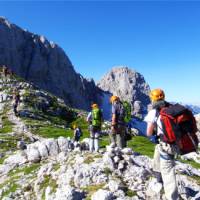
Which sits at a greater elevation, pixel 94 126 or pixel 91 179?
pixel 94 126

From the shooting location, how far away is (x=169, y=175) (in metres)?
14.0

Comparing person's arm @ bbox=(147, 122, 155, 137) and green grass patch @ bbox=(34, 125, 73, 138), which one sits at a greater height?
green grass patch @ bbox=(34, 125, 73, 138)

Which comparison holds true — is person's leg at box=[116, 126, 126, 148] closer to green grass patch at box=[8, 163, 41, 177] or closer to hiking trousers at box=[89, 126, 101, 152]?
hiking trousers at box=[89, 126, 101, 152]

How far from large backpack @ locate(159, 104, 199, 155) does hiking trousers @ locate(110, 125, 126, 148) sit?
9476 mm

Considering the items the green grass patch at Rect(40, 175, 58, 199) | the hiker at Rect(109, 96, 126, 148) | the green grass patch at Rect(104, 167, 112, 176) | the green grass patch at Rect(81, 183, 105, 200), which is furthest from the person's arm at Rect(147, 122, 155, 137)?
the hiker at Rect(109, 96, 126, 148)

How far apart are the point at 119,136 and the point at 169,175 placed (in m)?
9.37

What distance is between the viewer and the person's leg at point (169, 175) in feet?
45.8

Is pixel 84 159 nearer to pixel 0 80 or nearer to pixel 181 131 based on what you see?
pixel 181 131

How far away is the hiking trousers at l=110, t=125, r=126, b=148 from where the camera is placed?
74.5ft

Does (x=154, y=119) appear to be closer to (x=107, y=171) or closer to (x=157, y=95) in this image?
(x=157, y=95)

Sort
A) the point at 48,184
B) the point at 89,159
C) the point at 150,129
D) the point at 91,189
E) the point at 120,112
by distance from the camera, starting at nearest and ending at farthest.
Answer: the point at 150,129 < the point at 91,189 < the point at 48,184 < the point at 89,159 < the point at 120,112

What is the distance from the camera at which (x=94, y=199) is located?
15883 millimetres

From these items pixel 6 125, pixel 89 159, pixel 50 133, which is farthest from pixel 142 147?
pixel 89 159

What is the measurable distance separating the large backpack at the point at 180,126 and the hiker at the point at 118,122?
8.93m
